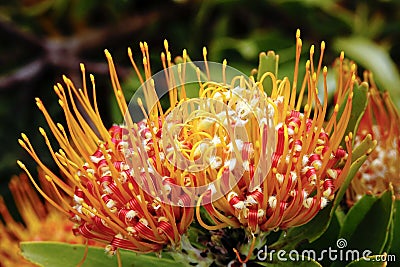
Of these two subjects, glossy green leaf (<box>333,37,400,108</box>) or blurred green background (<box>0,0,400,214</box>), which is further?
blurred green background (<box>0,0,400,214</box>)

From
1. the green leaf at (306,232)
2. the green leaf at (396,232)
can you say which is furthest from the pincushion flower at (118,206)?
the green leaf at (396,232)

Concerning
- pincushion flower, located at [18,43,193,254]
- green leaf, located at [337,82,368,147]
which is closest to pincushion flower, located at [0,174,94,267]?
pincushion flower, located at [18,43,193,254]

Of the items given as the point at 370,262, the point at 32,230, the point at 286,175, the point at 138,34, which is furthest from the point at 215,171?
the point at 138,34

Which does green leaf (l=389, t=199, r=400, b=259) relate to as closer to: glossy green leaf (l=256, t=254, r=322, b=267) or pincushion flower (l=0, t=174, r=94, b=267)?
glossy green leaf (l=256, t=254, r=322, b=267)

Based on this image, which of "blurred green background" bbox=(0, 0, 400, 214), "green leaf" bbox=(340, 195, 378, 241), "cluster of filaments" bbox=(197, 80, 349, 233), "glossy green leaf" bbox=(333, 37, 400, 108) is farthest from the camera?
"blurred green background" bbox=(0, 0, 400, 214)

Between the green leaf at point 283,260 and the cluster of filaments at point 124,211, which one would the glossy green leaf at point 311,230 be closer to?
the green leaf at point 283,260


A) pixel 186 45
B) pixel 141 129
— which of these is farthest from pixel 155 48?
pixel 141 129
